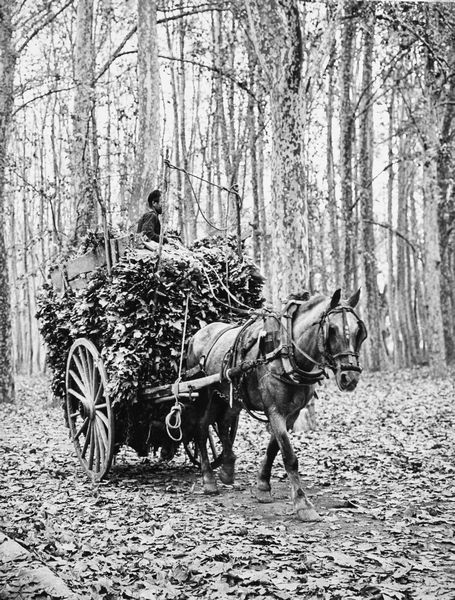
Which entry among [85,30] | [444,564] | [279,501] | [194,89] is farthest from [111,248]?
[194,89]

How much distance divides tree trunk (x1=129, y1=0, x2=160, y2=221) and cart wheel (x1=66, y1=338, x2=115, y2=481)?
611 cm

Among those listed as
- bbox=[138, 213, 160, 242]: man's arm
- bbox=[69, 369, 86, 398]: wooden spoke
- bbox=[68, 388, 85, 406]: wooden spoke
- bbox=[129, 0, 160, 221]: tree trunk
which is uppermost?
bbox=[129, 0, 160, 221]: tree trunk

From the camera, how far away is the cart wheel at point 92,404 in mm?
7496

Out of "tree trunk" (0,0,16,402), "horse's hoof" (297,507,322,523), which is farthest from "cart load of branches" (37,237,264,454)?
"tree trunk" (0,0,16,402)

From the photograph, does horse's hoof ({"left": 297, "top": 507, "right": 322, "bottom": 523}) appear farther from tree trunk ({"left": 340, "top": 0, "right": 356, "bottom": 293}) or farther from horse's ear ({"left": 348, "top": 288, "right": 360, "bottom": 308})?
tree trunk ({"left": 340, "top": 0, "right": 356, "bottom": 293})

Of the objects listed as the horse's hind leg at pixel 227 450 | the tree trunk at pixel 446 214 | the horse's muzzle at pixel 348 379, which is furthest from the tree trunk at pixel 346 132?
the horse's muzzle at pixel 348 379

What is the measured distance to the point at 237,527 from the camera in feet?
19.0

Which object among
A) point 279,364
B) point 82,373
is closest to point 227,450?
point 279,364

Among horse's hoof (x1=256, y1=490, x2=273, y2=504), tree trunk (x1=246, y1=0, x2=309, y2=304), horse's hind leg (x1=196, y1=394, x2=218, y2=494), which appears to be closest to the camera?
horse's hoof (x1=256, y1=490, x2=273, y2=504)

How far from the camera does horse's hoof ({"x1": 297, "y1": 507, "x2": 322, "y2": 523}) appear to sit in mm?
5852

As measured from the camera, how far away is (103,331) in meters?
7.94

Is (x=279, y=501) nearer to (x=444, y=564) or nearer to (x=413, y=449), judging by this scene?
(x=444, y=564)

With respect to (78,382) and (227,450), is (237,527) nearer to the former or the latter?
(227,450)

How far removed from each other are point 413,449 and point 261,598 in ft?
Answer: 17.6
